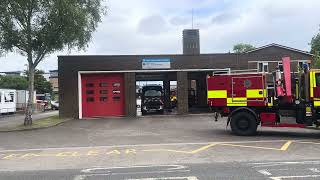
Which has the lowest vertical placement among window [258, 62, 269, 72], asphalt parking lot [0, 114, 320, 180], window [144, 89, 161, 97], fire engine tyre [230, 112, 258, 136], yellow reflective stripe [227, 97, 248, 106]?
asphalt parking lot [0, 114, 320, 180]

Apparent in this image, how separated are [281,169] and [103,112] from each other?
83.0ft

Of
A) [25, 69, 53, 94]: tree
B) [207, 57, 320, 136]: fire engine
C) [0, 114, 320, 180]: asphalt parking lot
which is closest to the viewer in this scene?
[0, 114, 320, 180]: asphalt parking lot

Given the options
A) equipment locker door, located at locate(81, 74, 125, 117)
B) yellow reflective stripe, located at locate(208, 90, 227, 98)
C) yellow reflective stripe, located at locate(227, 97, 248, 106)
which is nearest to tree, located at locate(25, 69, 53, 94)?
equipment locker door, located at locate(81, 74, 125, 117)

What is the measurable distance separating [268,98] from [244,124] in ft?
4.59

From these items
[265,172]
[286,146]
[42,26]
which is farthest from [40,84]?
[265,172]

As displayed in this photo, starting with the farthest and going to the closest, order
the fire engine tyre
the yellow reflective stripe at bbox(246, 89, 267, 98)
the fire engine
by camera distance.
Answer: the fire engine tyre, the yellow reflective stripe at bbox(246, 89, 267, 98), the fire engine

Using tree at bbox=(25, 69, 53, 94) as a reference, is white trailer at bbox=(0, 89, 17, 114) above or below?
A: below

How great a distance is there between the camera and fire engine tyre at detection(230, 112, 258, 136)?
2162 centimetres

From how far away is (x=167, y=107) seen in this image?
46.4 metres

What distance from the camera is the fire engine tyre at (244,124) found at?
21625mm

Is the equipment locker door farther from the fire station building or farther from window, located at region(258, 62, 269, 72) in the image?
window, located at region(258, 62, 269, 72)

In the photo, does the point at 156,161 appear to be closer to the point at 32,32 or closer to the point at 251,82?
the point at 251,82

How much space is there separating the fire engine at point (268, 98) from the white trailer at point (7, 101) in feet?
Answer: 99.5

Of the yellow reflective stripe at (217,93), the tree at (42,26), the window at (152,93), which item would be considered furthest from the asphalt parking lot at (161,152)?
the window at (152,93)
